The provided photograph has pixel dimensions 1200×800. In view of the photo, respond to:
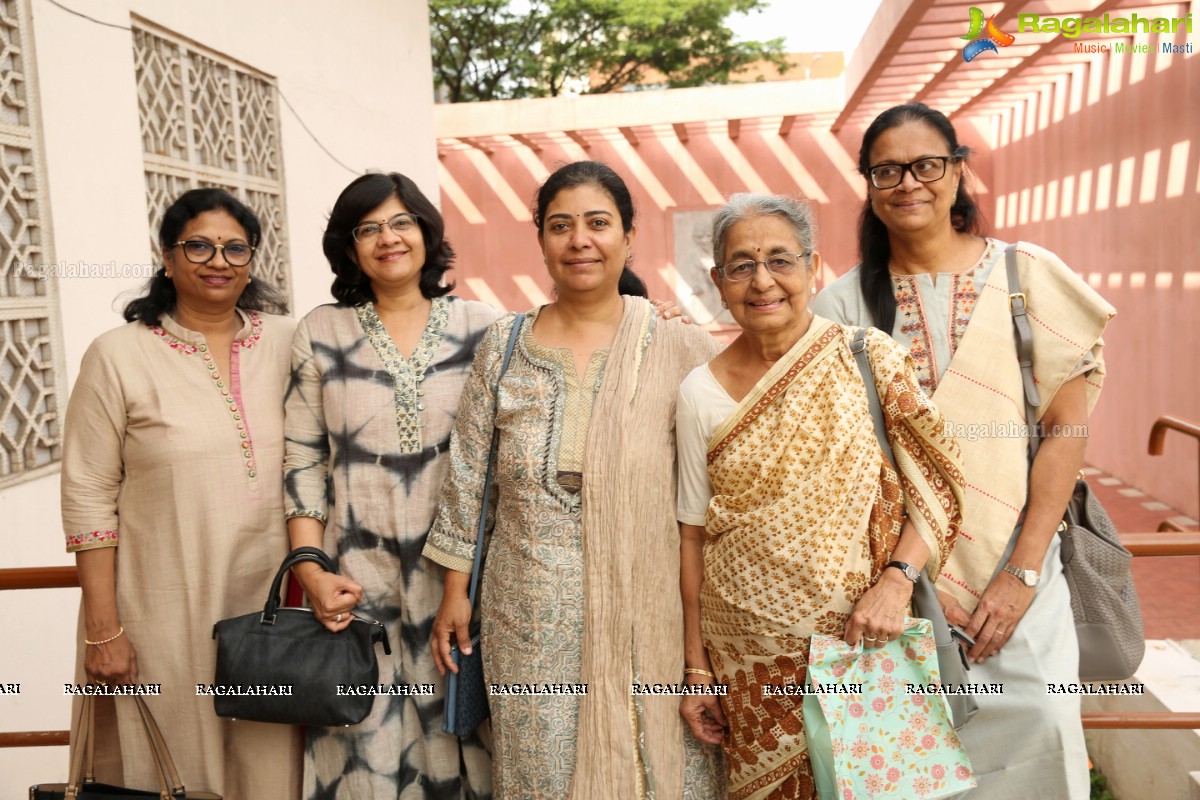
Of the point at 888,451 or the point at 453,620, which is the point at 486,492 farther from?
the point at 888,451

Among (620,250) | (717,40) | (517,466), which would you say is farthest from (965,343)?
(717,40)

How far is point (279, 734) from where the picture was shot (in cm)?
242

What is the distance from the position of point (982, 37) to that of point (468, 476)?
695cm

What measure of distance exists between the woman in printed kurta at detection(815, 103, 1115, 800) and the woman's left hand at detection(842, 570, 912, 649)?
0.77ft

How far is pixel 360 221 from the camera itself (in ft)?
7.74

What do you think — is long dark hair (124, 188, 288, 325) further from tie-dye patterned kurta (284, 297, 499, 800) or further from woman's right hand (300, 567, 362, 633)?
woman's right hand (300, 567, 362, 633)

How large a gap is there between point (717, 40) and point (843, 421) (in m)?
22.1

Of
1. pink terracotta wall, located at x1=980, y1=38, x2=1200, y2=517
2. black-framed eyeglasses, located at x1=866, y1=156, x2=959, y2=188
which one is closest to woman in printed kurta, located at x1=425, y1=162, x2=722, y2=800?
black-framed eyeglasses, located at x1=866, y1=156, x2=959, y2=188

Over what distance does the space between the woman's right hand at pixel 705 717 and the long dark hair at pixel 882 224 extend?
0.92 meters

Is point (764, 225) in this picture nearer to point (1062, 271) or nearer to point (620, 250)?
point (620, 250)

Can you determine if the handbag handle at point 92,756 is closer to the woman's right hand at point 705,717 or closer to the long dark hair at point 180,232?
the long dark hair at point 180,232

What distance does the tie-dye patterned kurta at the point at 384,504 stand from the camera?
235cm

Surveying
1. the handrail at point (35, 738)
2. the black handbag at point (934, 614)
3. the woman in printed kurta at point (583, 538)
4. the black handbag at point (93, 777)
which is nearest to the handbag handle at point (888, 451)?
the black handbag at point (934, 614)

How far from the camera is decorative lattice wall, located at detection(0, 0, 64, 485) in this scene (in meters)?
3.52
